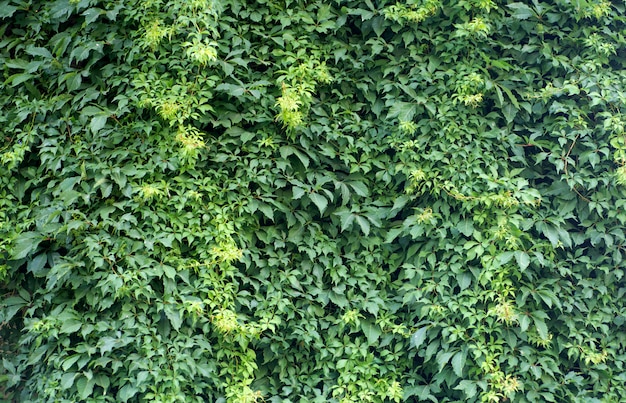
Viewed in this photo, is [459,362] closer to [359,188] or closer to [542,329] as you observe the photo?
[542,329]

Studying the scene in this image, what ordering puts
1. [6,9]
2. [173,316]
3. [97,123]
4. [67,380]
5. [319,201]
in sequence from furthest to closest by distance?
[6,9] < [319,201] < [97,123] < [173,316] < [67,380]

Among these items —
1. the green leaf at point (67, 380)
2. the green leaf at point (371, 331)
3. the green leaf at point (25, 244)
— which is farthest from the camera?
the green leaf at point (371, 331)

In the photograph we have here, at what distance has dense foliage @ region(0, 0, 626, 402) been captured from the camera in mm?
2969

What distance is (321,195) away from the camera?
125 inches

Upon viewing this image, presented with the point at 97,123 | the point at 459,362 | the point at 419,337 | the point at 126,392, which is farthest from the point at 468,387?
the point at 97,123

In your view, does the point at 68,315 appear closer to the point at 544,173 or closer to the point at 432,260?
the point at 432,260

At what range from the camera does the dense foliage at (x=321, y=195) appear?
297 centimetres

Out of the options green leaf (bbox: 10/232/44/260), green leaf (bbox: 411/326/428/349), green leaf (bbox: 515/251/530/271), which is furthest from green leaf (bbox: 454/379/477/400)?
green leaf (bbox: 10/232/44/260)

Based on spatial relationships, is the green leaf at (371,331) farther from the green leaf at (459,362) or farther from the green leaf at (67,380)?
the green leaf at (67,380)

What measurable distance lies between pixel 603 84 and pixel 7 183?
3.23 meters

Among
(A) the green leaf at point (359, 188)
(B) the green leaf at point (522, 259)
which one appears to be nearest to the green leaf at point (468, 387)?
(B) the green leaf at point (522, 259)

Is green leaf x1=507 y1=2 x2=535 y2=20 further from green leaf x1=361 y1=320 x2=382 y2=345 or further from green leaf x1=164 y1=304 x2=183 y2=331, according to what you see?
green leaf x1=164 y1=304 x2=183 y2=331

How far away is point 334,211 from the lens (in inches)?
129

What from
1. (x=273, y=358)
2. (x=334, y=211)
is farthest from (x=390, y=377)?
(x=334, y=211)
